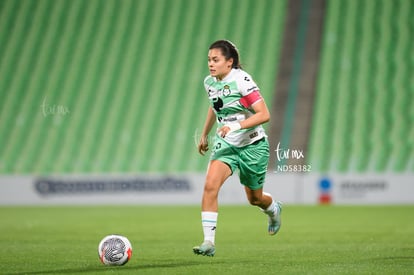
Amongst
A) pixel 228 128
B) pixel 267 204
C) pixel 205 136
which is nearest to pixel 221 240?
pixel 267 204

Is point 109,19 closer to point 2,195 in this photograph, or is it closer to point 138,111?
point 138,111

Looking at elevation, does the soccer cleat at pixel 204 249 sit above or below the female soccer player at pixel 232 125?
below

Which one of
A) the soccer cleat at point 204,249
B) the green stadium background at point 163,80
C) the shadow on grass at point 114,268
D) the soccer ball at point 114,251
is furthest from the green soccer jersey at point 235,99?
the green stadium background at point 163,80

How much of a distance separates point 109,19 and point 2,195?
7237mm

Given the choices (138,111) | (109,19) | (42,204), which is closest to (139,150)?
(138,111)

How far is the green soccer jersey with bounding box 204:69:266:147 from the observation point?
24.3ft

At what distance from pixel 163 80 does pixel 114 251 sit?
14.7 metres

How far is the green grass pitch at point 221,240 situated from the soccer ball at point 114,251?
9 centimetres

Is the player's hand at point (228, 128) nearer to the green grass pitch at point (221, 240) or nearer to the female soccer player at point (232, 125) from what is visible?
the female soccer player at point (232, 125)

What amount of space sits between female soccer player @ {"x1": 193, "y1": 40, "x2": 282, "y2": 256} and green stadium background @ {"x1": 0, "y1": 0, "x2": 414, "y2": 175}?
1094 cm

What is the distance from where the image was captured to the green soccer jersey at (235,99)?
7398mm

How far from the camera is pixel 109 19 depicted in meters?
23.1

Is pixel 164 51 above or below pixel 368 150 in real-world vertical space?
above

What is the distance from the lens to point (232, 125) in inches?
283
